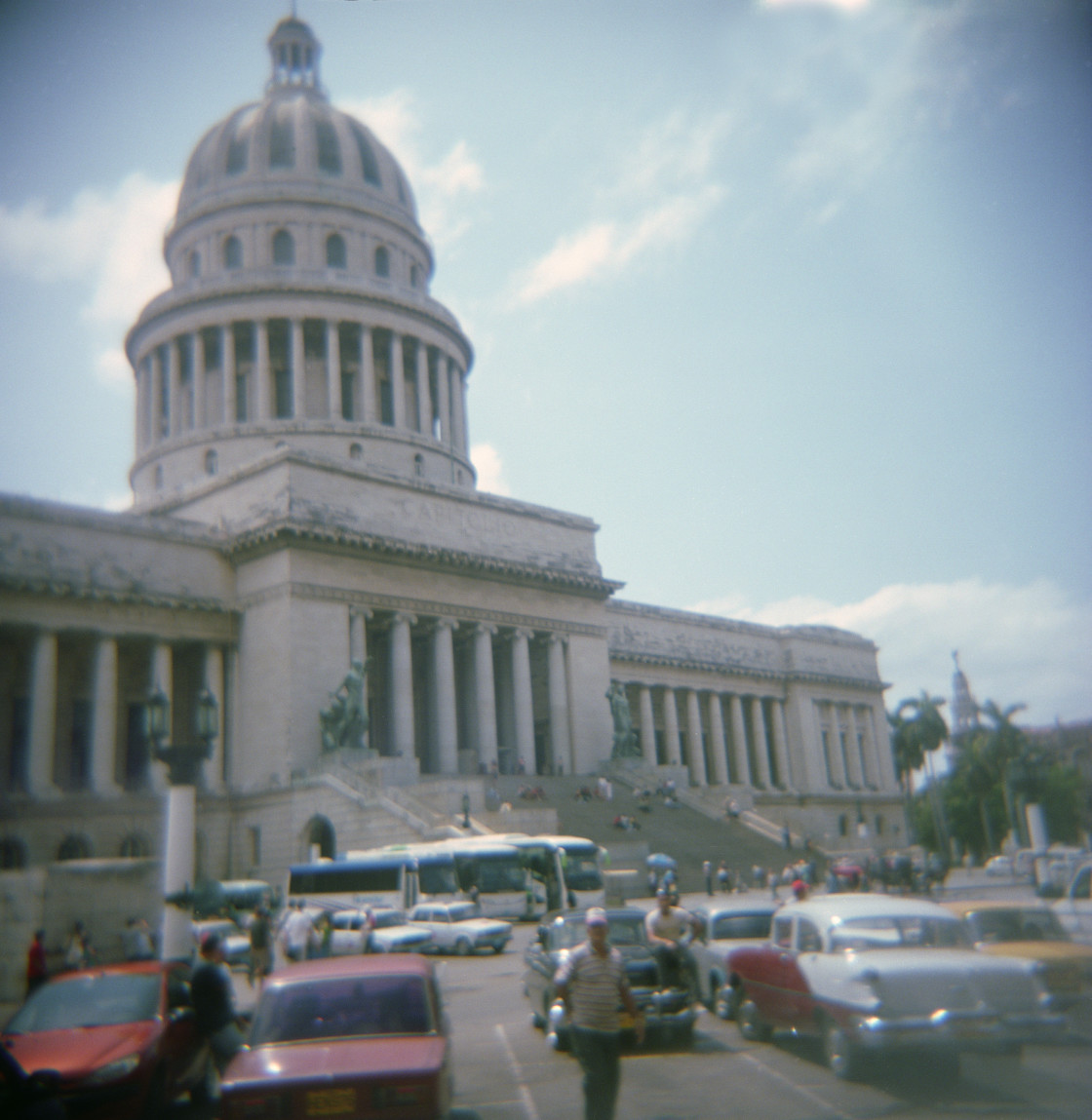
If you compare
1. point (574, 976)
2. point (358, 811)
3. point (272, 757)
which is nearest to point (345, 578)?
point (272, 757)

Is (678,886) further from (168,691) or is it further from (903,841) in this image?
(903,841)

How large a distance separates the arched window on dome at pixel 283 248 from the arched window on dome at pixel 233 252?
6.49 feet

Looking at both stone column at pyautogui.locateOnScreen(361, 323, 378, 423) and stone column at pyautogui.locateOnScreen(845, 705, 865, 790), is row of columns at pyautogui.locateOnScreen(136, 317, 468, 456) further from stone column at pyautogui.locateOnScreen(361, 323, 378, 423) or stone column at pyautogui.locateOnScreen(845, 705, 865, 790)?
stone column at pyautogui.locateOnScreen(845, 705, 865, 790)

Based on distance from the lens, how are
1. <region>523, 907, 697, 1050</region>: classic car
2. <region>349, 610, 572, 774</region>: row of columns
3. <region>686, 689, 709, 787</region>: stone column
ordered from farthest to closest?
<region>686, 689, 709, 787</region>: stone column < <region>349, 610, 572, 774</region>: row of columns < <region>523, 907, 697, 1050</region>: classic car

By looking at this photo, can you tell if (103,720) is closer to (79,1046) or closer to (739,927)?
(739,927)

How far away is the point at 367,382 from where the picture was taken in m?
61.0

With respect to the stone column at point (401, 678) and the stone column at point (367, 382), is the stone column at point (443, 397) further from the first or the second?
the stone column at point (401, 678)

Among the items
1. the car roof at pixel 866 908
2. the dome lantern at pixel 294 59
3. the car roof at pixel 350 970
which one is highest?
the dome lantern at pixel 294 59

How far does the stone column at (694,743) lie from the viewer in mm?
65375

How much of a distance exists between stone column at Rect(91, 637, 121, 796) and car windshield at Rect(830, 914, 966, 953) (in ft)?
108

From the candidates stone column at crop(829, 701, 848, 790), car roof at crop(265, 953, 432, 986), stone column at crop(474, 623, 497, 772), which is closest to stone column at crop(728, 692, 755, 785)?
stone column at crop(829, 701, 848, 790)

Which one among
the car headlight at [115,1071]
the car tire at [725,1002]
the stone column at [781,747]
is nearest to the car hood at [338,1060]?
the car headlight at [115,1071]

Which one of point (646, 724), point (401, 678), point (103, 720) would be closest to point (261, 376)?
point (401, 678)

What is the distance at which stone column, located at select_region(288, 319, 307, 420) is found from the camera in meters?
59.1
